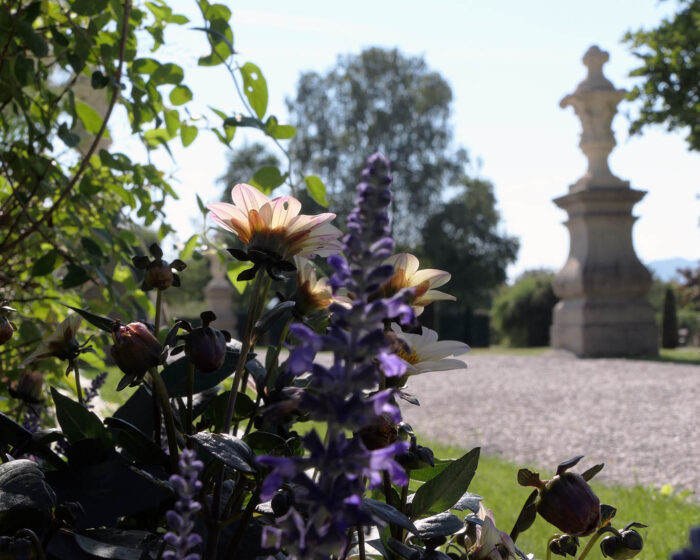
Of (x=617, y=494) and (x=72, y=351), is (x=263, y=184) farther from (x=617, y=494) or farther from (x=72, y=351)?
(x=617, y=494)

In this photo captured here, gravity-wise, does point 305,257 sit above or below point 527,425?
above

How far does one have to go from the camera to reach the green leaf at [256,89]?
5.12 ft

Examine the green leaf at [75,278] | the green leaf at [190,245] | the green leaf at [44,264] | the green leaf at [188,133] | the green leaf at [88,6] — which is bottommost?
the green leaf at [75,278]

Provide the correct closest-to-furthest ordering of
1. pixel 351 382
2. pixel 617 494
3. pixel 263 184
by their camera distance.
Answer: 1. pixel 351 382
2. pixel 263 184
3. pixel 617 494

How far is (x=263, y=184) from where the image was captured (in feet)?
4.99

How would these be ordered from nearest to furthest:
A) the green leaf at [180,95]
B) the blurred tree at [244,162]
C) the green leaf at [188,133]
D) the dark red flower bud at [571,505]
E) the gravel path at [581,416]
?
1. the dark red flower bud at [571,505]
2. the green leaf at [180,95]
3. the green leaf at [188,133]
4. the gravel path at [581,416]
5. the blurred tree at [244,162]

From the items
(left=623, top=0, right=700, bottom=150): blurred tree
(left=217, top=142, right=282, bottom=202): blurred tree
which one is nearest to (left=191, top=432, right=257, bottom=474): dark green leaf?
(left=623, top=0, right=700, bottom=150): blurred tree

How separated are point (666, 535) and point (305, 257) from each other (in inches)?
104

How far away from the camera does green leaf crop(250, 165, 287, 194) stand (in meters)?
1.52

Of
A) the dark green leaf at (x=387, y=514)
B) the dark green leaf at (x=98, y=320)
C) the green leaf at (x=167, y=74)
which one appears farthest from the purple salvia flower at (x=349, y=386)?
the green leaf at (x=167, y=74)

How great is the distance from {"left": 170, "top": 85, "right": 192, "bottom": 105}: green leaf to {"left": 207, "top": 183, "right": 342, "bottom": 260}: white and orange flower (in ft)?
3.45

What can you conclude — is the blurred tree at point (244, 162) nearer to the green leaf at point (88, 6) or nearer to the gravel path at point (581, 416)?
the gravel path at point (581, 416)

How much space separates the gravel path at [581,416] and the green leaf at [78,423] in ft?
9.03

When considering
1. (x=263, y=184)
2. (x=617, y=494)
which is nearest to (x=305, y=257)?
(x=263, y=184)
